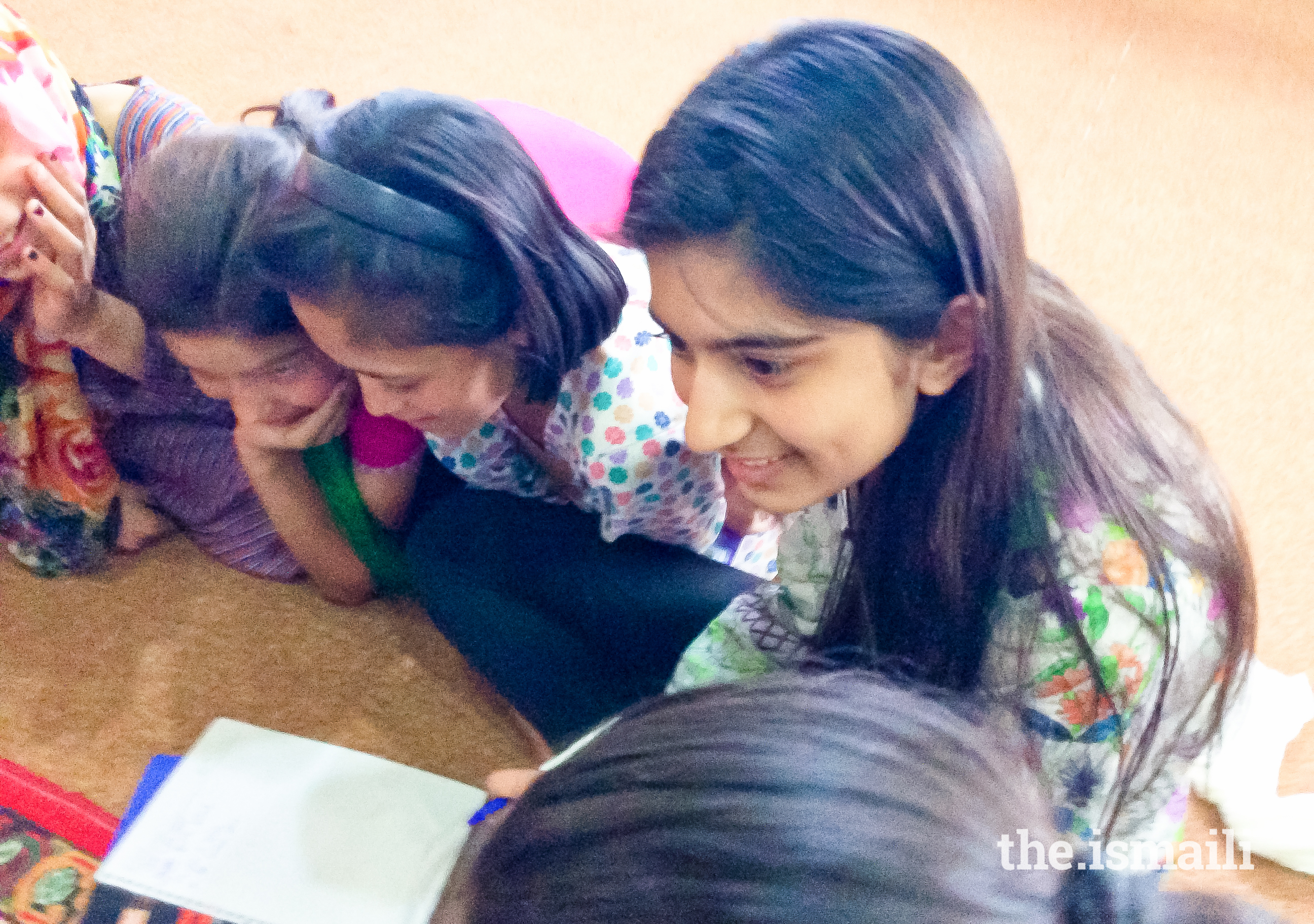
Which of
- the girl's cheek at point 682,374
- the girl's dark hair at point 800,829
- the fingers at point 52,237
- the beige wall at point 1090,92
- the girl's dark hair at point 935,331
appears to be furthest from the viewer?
the beige wall at point 1090,92

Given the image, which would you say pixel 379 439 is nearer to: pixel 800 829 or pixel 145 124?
pixel 145 124

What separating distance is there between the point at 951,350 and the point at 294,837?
A: 660 mm

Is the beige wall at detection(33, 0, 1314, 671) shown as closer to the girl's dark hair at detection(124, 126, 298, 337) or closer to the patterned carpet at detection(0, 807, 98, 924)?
the girl's dark hair at detection(124, 126, 298, 337)

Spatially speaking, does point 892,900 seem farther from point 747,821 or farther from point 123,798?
point 123,798

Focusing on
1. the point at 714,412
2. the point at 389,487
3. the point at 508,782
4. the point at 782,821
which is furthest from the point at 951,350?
the point at 389,487

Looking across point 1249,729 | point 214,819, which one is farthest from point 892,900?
point 1249,729

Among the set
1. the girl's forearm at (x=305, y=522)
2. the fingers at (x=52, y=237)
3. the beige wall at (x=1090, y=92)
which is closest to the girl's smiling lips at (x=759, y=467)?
the girl's forearm at (x=305, y=522)

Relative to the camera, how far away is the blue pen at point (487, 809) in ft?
2.42

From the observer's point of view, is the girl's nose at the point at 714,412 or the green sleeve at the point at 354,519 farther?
the green sleeve at the point at 354,519

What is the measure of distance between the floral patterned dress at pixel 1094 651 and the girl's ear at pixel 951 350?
112 mm

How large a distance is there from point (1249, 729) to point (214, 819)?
0.99 meters

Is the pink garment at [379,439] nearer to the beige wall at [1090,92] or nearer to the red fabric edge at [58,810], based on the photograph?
the red fabric edge at [58,810]

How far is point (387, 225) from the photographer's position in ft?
2.00

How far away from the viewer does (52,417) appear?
926 millimetres
